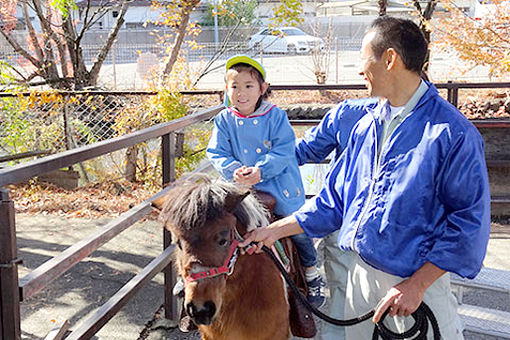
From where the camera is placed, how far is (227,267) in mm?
2156

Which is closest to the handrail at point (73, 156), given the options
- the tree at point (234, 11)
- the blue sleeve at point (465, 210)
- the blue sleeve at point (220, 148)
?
the blue sleeve at point (220, 148)

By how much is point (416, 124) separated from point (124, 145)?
6.27ft

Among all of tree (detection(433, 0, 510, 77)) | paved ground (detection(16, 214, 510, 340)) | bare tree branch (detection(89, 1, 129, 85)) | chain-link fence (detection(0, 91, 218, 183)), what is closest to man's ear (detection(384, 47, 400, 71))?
paved ground (detection(16, 214, 510, 340))

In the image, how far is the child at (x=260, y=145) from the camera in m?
3.22

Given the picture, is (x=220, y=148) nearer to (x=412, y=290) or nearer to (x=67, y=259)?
(x=67, y=259)

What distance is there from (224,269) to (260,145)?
1.36 metres

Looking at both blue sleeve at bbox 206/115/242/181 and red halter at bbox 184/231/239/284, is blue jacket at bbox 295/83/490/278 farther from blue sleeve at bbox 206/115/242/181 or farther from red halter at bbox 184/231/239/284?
blue sleeve at bbox 206/115/242/181

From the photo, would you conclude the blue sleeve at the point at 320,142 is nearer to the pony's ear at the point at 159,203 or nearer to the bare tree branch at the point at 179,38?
the pony's ear at the point at 159,203

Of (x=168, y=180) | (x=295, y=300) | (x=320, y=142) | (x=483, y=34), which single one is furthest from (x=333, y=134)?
(x=483, y=34)

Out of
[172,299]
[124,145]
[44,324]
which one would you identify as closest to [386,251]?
[124,145]

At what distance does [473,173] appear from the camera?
1.70m

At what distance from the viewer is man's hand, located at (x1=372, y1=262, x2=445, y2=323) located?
1.77 metres

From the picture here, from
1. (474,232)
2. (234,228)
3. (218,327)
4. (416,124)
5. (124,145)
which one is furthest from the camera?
(124,145)

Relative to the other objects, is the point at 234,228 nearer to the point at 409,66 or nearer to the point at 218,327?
the point at 218,327
